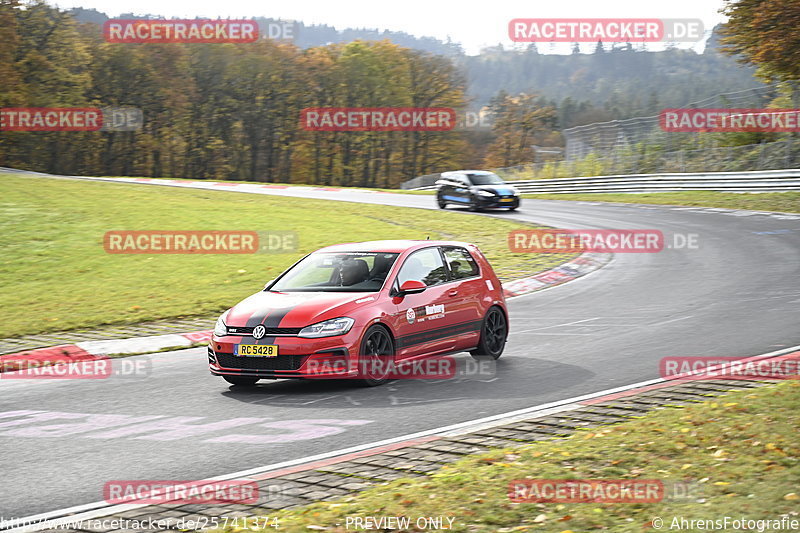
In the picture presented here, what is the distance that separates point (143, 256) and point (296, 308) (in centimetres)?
1268

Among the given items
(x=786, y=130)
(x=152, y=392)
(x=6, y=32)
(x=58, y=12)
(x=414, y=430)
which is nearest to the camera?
(x=414, y=430)

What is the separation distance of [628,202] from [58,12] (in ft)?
158

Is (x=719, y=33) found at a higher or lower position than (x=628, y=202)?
higher

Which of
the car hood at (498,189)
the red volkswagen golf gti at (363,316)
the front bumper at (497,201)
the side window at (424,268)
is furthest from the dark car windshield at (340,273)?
the car hood at (498,189)

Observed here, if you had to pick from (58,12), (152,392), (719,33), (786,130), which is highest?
(58,12)

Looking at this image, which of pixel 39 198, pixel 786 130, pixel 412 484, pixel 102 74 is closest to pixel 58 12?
pixel 102 74

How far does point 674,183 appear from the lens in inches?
1697

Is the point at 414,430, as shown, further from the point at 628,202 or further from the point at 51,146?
the point at 51,146

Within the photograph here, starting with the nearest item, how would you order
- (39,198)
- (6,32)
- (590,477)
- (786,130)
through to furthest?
1. (590,477)
2. (39,198)
3. (786,130)
4. (6,32)

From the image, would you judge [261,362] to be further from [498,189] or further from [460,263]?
[498,189]

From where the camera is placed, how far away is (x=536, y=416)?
866 cm

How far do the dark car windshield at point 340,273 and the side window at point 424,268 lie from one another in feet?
0.60

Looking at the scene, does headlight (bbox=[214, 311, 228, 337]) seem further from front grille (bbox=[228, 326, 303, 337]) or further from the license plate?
the license plate

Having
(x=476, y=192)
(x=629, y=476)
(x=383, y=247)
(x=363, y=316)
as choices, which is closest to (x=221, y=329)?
(x=363, y=316)
